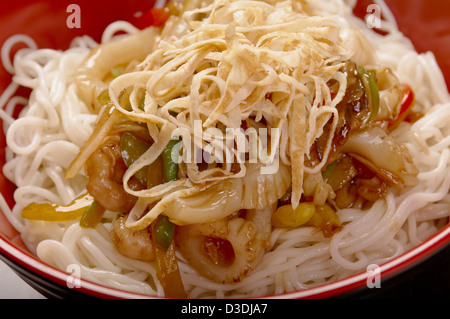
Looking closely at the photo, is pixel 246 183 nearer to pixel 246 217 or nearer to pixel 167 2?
pixel 246 217

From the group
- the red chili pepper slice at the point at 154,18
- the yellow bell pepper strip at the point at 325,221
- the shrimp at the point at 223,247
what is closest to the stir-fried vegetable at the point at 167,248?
the shrimp at the point at 223,247

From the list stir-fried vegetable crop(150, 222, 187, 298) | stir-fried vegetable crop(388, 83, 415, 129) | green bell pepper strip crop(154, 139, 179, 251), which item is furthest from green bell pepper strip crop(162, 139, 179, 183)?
stir-fried vegetable crop(388, 83, 415, 129)

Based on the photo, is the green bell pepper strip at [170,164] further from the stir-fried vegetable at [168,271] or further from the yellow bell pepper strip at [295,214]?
the yellow bell pepper strip at [295,214]

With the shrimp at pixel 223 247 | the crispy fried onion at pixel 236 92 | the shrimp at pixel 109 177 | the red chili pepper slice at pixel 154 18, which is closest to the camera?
the crispy fried onion at pixel 236 92

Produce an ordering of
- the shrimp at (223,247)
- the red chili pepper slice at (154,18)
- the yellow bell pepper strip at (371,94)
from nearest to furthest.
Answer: the shrimp at (223,247) → the yellow bell pepper strip at (371,94) → the red chili pepper slice at (154,18)

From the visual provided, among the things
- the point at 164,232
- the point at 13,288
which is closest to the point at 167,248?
the point at 164,232

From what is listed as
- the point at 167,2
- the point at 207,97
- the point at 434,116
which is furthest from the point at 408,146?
the point at 167,2

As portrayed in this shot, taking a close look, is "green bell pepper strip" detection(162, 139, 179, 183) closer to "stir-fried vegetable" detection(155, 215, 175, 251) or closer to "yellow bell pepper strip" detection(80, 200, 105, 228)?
"stir-fried vegetable" detection(155, 215, 175, 251)
